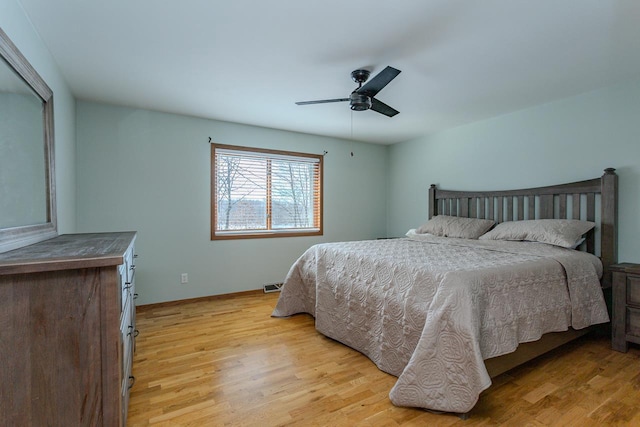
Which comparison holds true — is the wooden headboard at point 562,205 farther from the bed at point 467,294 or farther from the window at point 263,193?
the window at point 263,193

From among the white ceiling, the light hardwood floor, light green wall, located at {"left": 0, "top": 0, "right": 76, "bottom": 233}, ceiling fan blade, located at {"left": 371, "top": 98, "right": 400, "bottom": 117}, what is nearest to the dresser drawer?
the light hardwood floor

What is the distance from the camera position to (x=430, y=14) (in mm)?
1717

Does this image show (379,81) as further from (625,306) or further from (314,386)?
(625,306)

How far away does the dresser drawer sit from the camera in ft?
7.53

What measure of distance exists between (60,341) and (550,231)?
344 cm

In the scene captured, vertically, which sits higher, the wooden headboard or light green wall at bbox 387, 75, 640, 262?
light green wall at bbox 387, 75, 640, 262

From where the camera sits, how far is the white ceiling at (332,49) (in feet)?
5.56

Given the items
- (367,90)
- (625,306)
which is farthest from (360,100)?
(625,306)

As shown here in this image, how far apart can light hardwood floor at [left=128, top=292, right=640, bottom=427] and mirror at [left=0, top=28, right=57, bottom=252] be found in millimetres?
1140

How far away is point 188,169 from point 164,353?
208cm

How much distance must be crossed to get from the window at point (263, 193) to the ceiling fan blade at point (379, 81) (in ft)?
6.93

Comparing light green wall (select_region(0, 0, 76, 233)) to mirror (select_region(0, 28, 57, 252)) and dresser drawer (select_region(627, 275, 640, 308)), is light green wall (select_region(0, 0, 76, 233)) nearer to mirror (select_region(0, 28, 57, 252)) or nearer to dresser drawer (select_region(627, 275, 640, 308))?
mirror (select_region(0, 28, 57, 252))

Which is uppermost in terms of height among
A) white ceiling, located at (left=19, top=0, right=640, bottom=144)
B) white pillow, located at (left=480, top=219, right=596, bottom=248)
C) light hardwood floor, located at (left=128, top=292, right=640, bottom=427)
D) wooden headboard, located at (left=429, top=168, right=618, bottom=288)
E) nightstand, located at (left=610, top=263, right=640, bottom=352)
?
white ceiling, located at (left=19, top=0, right=640, bottom=144)

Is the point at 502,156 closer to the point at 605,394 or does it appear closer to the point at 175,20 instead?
A: the point at 605,394
